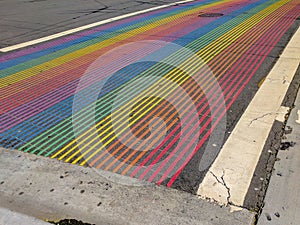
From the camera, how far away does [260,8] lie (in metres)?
14.8

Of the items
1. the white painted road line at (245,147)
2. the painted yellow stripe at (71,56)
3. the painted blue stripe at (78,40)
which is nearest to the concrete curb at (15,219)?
the white painted road line at (245,147)

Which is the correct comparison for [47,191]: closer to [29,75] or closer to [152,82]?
[152,82]

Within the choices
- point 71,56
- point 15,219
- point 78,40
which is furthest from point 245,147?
point 78,40

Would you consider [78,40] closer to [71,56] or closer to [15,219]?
[71,56]

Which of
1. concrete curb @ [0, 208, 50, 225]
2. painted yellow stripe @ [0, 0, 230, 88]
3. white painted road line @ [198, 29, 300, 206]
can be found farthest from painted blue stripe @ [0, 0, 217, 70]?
white painted road line @ [198, 29, 300, 206]

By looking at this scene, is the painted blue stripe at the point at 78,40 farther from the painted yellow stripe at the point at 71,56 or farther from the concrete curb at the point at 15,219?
the concrete curb at the point at 15,219

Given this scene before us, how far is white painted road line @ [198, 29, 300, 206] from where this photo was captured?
3.67 m

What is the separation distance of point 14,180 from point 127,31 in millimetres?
8276

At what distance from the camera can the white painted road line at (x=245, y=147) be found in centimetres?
367

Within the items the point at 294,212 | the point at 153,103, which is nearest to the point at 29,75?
the point at 153,103

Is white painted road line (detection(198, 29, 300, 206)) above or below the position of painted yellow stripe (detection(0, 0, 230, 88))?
above

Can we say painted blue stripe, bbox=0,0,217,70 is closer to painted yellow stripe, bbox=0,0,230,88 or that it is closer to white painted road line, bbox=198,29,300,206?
painted yellow stripe, bbox=0,0,230,88

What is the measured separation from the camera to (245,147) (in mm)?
4461

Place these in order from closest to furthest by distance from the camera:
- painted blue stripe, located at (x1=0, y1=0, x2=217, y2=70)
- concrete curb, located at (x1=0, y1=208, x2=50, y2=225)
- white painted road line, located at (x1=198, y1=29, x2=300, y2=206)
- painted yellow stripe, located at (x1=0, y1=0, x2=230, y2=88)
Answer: concrete curb, located at (x1=0, y1=208, x2=50, y2=225) → white painted road line, located at (x1=198, y1=29, x2=300, y2=206) → painted yellow stripe, located at (x1=0, y1=0, x2=230, y2=88) → painted blue stripe, located at (x1=0, y1=0, x2=217, y2=70)
